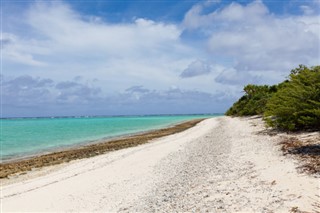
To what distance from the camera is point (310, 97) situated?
15.9 m

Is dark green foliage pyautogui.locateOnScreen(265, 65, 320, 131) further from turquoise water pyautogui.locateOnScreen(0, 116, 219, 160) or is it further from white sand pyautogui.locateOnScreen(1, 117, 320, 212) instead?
turquoise water pyautogui.locateOnScreen(0, 116, 219, 160)

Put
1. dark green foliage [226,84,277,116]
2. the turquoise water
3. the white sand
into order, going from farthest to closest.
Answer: dark green foliage [226,84,277,116] → the turquoise water → the white sand

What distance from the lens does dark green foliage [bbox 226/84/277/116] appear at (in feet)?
172

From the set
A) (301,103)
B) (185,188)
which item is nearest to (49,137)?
(301,103)

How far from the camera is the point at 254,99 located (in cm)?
5988

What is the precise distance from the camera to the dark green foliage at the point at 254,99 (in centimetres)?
5244

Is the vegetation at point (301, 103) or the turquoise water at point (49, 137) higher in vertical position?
the vegetation at point (301, 103)

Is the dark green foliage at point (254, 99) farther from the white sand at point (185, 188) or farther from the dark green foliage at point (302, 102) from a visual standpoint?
the white sand at point (185, 188)

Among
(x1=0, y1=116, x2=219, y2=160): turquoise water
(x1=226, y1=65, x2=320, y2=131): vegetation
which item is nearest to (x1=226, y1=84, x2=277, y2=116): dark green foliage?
(x1=0, y1=116, x2=219, y2=160): turquoise water

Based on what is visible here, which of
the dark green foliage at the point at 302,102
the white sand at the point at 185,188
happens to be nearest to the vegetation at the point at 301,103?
the dark green foliage at the point at 302,102

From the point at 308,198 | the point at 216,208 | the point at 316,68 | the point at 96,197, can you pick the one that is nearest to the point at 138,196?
the point at 96,197

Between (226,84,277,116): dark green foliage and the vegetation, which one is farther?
(226,84,277,116): dark green foliage

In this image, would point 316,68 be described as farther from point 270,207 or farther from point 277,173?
point 270,207

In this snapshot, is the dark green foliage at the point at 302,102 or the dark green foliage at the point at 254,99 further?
the dark green foliage at the point at 254,99
